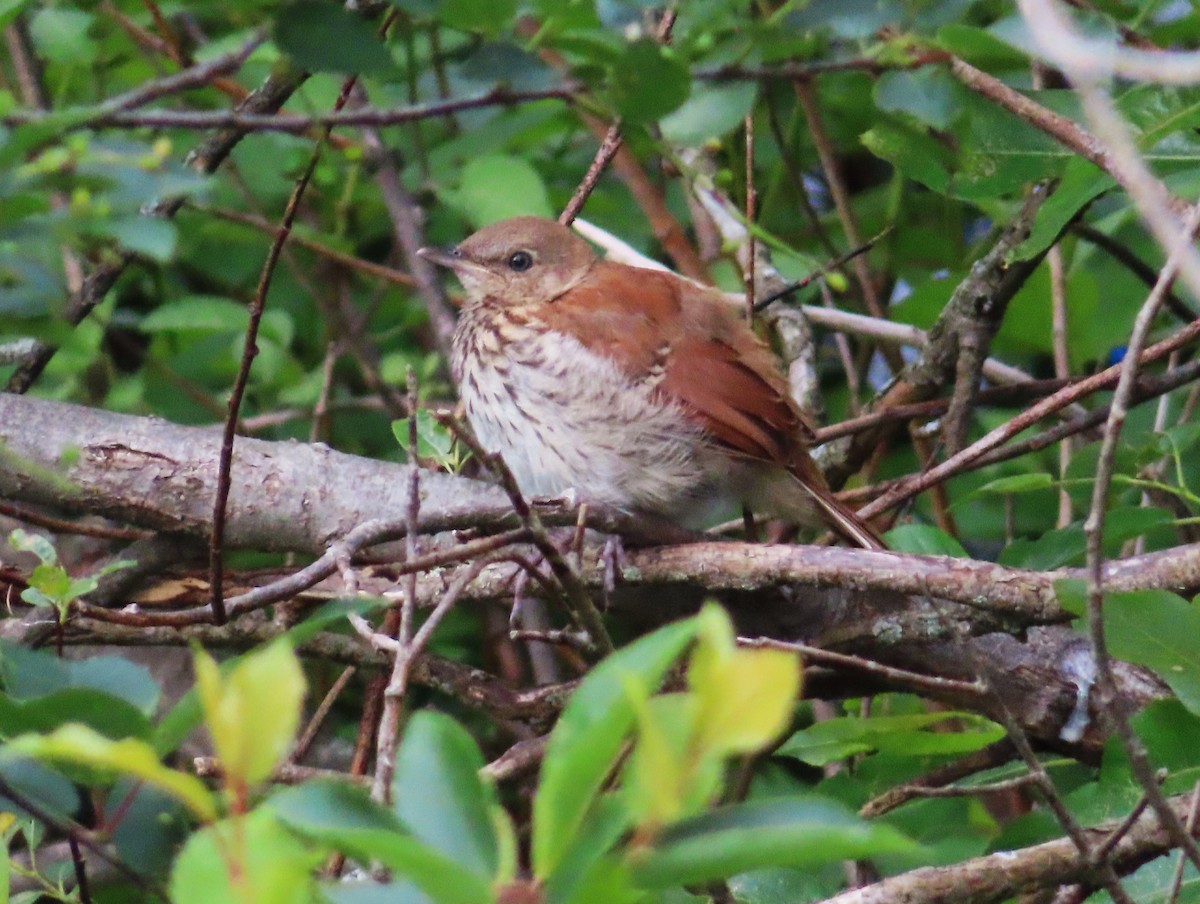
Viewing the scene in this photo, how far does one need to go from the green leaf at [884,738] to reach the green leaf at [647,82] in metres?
1.30

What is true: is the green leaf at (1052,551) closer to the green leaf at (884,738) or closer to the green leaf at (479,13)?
the green leaf at (884,738)

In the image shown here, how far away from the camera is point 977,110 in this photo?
2.46 meters

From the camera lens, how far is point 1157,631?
1990 millimetres

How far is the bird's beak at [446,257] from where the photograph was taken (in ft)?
12.1

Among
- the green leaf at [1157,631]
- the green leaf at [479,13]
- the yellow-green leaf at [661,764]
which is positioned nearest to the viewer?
the yellow-green leaf at [661,764]

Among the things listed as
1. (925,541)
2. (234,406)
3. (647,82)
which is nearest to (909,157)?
(925,541)

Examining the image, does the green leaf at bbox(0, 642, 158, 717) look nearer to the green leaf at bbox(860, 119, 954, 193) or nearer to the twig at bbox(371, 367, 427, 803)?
the twig at bbox(371, 367, 427, 803)

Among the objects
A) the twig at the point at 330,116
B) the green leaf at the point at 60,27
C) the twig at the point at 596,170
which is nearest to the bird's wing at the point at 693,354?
the twig at the point at 596,170

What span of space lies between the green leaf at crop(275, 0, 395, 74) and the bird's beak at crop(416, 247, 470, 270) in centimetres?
207

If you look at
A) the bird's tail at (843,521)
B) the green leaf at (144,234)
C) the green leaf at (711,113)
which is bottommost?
the bird's tail at (843,521)

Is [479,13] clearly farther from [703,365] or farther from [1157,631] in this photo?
[703,365]

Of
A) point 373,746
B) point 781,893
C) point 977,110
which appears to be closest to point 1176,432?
point 977,110

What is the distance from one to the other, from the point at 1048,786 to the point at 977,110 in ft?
3.83

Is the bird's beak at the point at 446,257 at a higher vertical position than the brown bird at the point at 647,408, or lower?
higher
